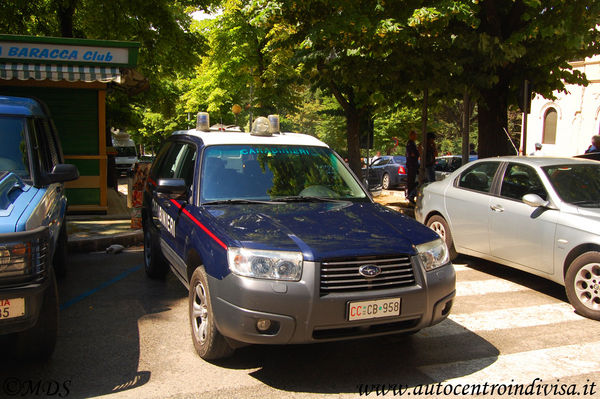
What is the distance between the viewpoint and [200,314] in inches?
177

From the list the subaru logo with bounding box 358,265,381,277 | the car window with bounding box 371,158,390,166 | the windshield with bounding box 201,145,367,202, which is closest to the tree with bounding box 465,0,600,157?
the windshield with bounding box 201,145,367,202

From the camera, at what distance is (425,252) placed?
4238mm

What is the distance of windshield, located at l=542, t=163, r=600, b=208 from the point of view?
629cm

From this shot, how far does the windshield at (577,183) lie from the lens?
6285 millimetres

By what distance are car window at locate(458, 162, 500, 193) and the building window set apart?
1177 inches

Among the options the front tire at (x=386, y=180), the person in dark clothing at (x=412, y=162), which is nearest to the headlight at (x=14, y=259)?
the person in dark clothing at (x=412, y=162)

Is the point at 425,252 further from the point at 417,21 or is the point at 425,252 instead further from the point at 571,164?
the point at 417,21

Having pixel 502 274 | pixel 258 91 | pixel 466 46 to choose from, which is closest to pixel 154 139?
pixel 258 91

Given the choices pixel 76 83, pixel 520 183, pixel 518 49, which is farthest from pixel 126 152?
pixel 520 183

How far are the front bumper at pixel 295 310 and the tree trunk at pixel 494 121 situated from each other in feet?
32.1

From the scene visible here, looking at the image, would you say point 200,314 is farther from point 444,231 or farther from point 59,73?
point 59,73

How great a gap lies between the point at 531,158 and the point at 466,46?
16.5 feet

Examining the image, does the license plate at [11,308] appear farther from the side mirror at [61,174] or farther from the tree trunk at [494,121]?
the tree trunk at [494,121]

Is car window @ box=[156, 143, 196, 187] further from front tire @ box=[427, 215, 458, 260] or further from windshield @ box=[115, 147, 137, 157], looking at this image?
windshield @ box=[115, 147, 137, 157]
